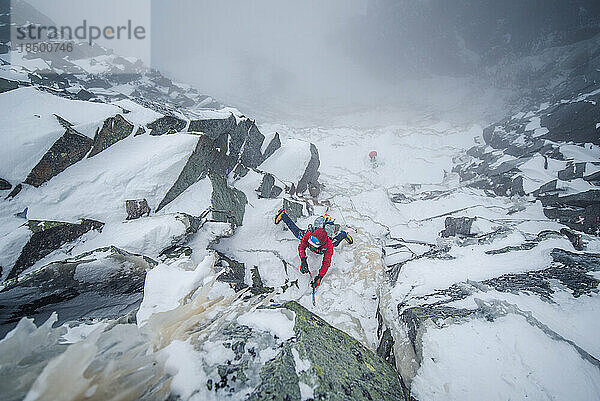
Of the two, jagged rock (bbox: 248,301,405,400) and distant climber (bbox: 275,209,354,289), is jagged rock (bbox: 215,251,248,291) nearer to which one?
distant climber (bbox: 275,209,354,289)

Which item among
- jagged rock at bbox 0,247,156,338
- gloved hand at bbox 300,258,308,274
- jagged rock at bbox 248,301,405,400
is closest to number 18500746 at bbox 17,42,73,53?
jagged rock at bbox 0,247,156,338

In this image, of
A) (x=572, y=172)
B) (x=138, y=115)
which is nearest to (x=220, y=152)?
(x=138, y=115)

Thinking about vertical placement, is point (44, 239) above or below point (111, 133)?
below

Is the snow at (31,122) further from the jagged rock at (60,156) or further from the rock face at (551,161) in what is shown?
the rock face at (551,161)

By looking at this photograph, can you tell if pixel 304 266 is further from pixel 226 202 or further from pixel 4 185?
pixel 4 185

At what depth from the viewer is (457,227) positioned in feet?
30.5

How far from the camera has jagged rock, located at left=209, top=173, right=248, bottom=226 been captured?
6572 mm

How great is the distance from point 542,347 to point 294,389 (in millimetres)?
3015

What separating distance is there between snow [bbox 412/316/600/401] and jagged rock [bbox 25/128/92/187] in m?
7.27

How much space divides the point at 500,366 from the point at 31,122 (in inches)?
355

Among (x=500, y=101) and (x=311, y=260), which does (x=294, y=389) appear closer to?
(x=311, y=260)

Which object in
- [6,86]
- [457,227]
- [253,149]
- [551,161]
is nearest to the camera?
[6,86]

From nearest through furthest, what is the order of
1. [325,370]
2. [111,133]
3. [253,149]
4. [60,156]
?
[325,370] < [60,156] < [111,133] < [253,149]

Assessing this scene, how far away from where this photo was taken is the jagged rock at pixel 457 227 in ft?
29.6
